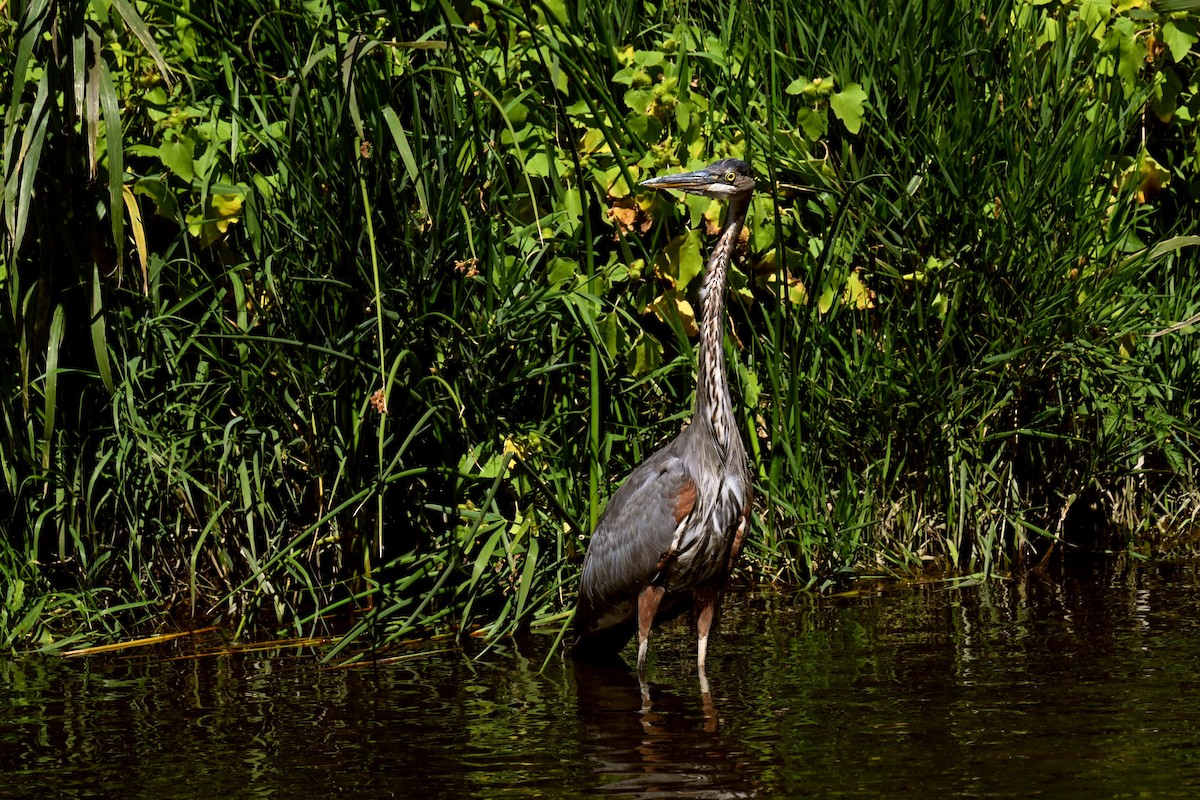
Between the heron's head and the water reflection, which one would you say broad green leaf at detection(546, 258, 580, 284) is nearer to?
the heron's head

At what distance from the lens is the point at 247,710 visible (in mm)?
5039

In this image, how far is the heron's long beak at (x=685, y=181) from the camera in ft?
18.9

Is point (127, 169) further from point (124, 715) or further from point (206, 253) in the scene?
point (124, 715)

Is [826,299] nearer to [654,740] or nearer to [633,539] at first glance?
[633,539]

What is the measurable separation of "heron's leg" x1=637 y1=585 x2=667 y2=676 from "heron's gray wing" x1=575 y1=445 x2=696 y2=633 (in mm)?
38

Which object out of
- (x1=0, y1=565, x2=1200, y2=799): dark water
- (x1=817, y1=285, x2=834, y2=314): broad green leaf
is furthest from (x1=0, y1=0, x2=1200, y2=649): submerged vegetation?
(x1=0, y1=565, x2=1200, y2=799): dark water

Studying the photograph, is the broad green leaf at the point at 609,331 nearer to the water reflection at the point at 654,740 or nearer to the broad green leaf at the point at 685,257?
the broad green leaf at the point at 685,257

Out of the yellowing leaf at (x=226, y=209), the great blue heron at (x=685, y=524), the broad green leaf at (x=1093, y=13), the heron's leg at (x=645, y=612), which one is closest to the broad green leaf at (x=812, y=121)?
→ the great blue heron at (x=685, y=524)

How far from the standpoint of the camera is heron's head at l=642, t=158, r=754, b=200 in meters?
5.76

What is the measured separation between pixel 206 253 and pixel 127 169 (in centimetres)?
46

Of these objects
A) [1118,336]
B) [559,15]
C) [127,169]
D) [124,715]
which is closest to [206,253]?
[127,169]

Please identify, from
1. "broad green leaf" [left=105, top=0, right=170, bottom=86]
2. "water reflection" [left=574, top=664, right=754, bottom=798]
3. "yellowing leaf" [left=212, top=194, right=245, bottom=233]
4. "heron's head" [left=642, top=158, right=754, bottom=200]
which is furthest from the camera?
"yellowing leaf" [left=212, top=194, right=245, bottom=233]

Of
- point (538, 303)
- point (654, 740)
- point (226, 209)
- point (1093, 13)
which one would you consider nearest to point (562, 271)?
point (538, 303)

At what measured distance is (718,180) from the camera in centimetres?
576
